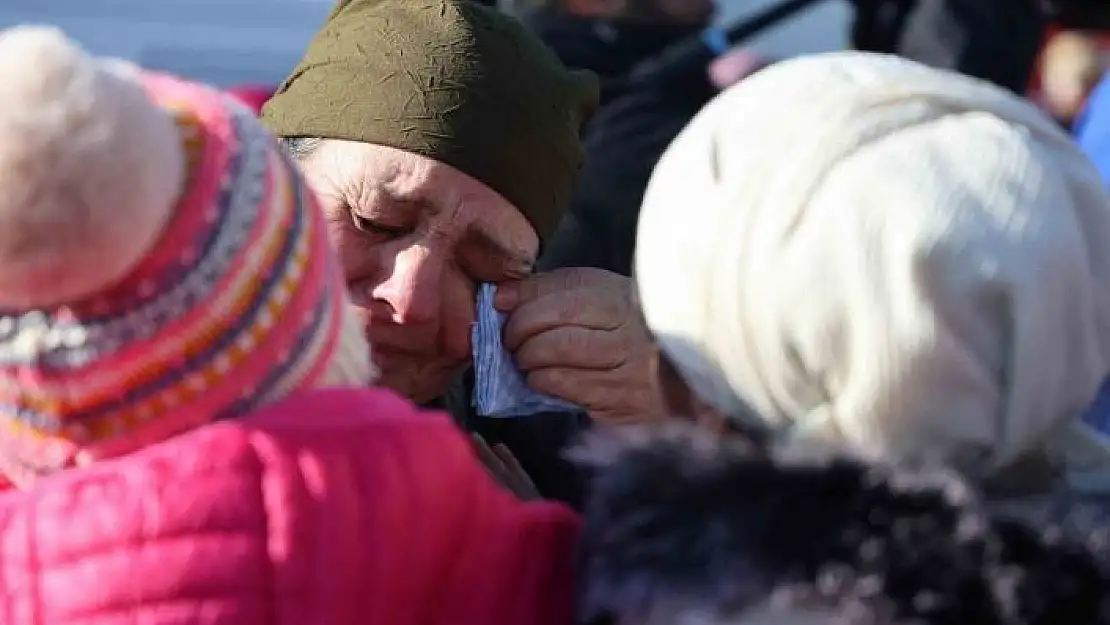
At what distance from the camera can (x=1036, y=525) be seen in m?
0.63

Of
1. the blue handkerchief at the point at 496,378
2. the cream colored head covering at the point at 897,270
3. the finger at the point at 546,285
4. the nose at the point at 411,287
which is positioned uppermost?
the cream colored head covering at the point at 897,270

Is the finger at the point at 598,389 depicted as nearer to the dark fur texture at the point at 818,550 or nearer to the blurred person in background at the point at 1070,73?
the dark fur texture at the point at 818,550

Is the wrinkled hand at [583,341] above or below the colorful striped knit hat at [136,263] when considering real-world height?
below

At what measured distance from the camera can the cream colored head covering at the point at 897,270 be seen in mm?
648

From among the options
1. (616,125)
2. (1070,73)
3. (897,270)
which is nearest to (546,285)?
(897,270)

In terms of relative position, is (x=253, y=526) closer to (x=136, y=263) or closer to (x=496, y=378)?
(x=136, y=263)

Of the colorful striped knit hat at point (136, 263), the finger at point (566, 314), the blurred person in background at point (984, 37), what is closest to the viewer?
the colorful striped knit hat at point (136, 263)

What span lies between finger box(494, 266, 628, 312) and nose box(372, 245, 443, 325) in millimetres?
74

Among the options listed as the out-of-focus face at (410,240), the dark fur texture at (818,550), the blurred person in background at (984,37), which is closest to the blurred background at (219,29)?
the blurred person in background at (984,37)

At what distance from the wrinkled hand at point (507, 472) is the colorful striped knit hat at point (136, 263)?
0.36m

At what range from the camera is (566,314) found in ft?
3.76

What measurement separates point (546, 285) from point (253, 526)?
23.0 inches

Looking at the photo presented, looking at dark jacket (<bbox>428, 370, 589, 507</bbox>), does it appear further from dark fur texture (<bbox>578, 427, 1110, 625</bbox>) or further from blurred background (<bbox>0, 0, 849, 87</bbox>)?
blurred background (<bbox>0, 0, 849, 87</bbox>)

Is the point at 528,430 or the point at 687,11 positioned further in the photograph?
the point at 687,11
